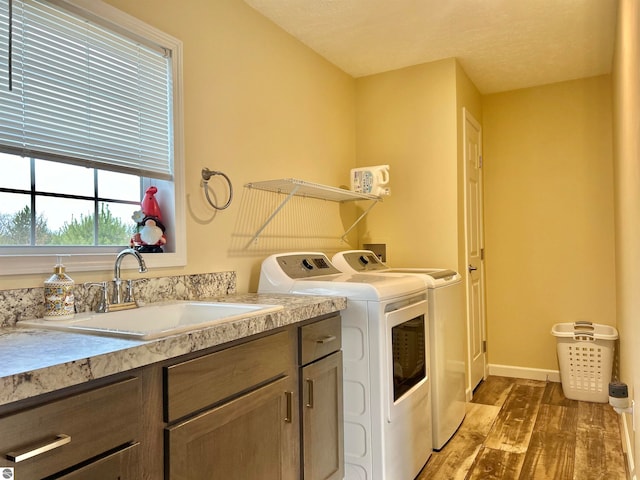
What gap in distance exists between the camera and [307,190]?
2.62 metres

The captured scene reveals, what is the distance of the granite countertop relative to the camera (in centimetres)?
80

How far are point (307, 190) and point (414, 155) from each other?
0.97m

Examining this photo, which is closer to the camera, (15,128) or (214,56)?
(15,128)

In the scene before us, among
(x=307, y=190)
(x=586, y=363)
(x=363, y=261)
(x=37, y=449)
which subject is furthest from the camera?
(x=586, y=363)

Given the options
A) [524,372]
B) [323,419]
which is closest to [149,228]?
[323,419]

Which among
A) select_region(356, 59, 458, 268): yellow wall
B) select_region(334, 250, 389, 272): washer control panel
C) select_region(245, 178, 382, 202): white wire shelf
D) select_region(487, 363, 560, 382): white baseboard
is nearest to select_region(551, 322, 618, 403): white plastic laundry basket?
select_region(487, 363, 560, 382): white baseboard

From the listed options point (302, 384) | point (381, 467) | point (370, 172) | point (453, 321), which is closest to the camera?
point (302, 384)

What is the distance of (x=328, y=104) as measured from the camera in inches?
121

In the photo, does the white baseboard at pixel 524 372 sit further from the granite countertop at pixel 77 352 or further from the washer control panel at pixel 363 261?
the granite countertop at pixel 77 352

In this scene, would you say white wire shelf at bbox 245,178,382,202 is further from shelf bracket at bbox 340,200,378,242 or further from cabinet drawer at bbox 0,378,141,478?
cabinet drawer at bbox 0,378,141,478

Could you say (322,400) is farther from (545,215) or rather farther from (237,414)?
(545,215)

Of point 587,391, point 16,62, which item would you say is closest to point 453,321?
point 587,391

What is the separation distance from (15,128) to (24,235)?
0.35 meters

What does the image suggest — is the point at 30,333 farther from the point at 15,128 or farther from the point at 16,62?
the point at 16,62
